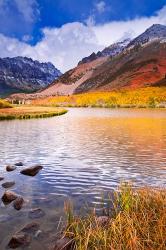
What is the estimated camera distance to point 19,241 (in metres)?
9.27

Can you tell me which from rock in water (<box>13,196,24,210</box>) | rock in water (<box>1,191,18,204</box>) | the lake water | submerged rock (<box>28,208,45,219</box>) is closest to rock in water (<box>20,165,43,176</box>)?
the lake water

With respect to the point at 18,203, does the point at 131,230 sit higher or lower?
higher

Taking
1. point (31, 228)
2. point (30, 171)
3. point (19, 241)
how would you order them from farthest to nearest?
1. point (30, 171)
2. point (31, 228)
3. point (19, 241)

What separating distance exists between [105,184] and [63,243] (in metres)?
6.86

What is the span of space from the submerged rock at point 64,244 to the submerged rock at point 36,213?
252cm

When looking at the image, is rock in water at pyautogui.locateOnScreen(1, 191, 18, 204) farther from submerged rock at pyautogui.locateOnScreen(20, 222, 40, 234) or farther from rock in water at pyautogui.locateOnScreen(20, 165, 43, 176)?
rock in water at pyautogui.locateOnScreen(20, 165, 43, 176)

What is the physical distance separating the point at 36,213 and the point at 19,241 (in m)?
2.25

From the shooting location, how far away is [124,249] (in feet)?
25.0

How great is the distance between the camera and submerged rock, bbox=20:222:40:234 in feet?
32.8

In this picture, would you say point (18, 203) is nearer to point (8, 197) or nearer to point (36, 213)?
point (8, 197)

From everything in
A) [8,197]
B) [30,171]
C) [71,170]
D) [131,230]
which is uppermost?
[131,230]

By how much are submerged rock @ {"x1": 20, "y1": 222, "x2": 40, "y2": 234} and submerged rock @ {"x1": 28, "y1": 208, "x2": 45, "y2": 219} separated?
2.90 ft

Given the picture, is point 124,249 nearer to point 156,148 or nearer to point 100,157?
point 100,157

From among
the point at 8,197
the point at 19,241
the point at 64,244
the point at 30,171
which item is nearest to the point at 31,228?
the point at 19,241
